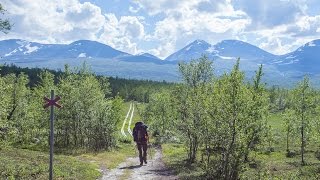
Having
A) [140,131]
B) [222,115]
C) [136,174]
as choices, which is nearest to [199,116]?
[140,131]

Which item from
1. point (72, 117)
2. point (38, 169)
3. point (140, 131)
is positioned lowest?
point (38, 169)

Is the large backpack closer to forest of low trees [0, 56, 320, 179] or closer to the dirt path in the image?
the dirt path

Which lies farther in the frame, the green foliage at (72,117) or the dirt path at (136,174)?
the green foliage at (72,117)

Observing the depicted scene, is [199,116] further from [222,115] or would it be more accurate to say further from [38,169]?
[38,169]

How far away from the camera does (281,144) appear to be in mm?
97062

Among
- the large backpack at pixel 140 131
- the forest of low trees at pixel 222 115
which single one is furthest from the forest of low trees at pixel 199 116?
the large backpack at pixel 140 131

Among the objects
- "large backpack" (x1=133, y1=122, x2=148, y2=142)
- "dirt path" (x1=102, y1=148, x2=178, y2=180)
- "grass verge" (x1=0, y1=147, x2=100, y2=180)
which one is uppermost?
"large backpack" (x1=133, y1=122, x2=148, y2=142)

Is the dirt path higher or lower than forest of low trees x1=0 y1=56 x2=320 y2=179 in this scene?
lower

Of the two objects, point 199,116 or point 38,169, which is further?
point 199,116

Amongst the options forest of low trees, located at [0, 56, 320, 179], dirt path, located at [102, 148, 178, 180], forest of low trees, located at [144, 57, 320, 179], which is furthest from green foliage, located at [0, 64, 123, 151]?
dirt path, located at [102, 148, 178, 180]

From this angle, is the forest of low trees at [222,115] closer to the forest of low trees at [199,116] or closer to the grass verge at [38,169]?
the forest of low trees at [199,116]

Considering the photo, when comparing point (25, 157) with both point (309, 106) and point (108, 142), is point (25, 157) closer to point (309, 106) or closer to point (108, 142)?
point (108, 142)

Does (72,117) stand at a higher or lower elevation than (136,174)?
higher

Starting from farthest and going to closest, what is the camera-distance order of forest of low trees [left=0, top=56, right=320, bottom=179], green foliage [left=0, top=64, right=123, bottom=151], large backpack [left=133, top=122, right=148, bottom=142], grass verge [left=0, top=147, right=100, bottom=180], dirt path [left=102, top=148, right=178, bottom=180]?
1. green foliage [left=0, top=64, right=123, bottom=151]
2. large backpack [left=133, top=122, right=148, bottom=142]
3. dirt path [left=102, top=148, right=178, bottom=180]
4. forest of low trees [left=0, top=56, right=320, bottom=179]
5. grass verge [left=0, top=147, right=100, bottom=180]
